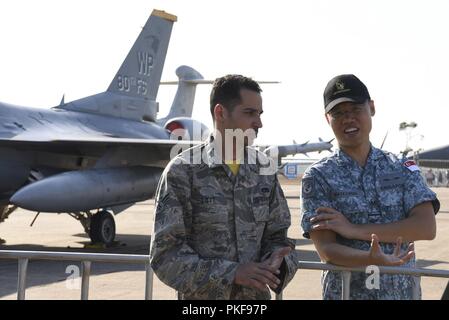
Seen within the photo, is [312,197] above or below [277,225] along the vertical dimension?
above

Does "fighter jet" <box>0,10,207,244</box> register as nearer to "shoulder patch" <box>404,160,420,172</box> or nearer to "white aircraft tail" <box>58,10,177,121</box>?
"white aircraft tail" <box>58,10,177,121</box>

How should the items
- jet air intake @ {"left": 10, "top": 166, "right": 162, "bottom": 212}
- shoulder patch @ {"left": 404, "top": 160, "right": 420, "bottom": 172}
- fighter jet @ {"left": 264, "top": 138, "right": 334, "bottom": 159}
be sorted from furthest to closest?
fighter jet @ {"left": 264, "top": 138, "right": 334, "bottom": 159}
jet air intake @ {"left": 10, "top": 166, "right": 162, "bottom": 212}
shoulder patch @ {"left": 404, "top": 160, "right": 420, "bottom": 172}

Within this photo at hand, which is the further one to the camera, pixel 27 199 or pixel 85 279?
pixel 27 199

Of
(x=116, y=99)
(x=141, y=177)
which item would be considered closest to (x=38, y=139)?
(x=141, y=177)

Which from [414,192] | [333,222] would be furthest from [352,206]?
[414,192]

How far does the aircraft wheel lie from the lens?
504 inches

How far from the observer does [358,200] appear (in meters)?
2.90

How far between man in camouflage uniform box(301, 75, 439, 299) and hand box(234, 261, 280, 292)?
49 cm

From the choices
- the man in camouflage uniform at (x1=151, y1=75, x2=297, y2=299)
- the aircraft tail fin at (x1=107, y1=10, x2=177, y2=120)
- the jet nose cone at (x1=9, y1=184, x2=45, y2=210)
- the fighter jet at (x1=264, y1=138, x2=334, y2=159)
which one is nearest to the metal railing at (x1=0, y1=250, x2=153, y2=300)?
the man in camouflage uniform at (x1=151, y1=75, x2=297, y2=299)

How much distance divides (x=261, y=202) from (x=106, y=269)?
7.28m

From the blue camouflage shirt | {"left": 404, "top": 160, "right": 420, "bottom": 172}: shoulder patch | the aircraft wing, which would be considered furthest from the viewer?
the aircraft wing

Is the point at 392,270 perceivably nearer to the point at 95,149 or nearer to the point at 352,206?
the point at 352,206
